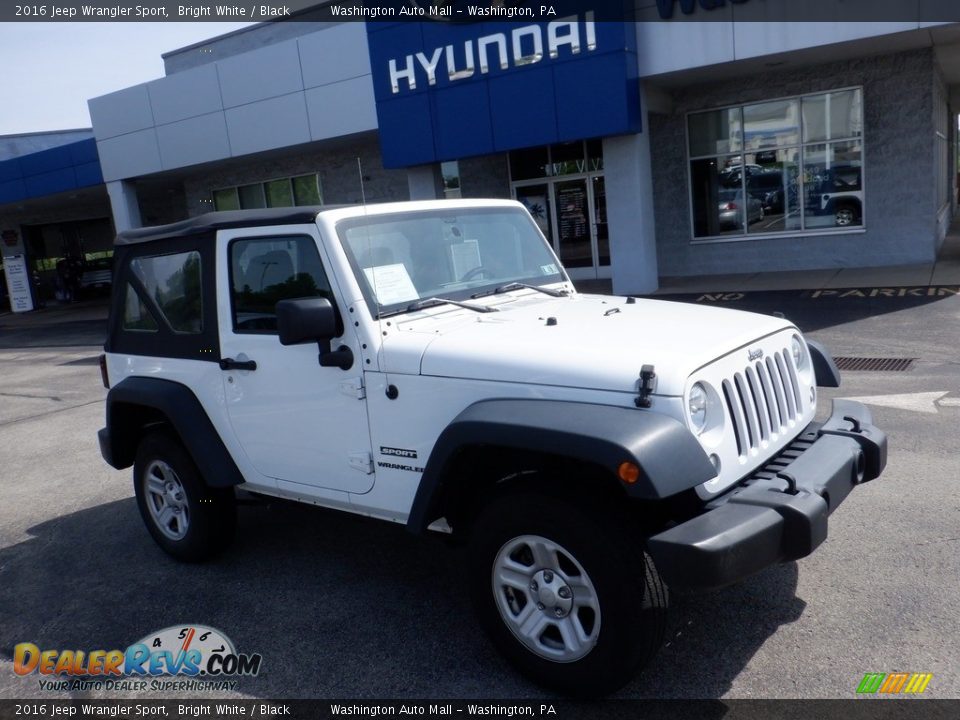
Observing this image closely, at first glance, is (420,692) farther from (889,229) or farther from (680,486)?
(889,229)

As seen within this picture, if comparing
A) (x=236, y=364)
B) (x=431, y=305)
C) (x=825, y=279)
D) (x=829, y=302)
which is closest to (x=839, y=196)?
(x=825, y=279)

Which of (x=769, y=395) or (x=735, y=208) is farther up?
(x=735, y=208)

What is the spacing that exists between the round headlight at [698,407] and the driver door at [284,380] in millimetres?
1479

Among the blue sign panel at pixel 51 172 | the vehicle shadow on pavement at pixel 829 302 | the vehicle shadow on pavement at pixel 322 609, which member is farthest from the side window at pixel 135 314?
the blue sign panel at pixel 51 172

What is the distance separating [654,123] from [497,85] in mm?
3451

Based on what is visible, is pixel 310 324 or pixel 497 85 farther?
pixel 497 85

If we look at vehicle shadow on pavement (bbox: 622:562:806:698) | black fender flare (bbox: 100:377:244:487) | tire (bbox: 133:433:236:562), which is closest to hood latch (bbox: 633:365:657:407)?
vehicle shadow on pavement (bbox: 622:562:806:698)

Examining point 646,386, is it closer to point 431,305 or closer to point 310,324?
point 431,305

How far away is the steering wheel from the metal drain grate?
5364 mm

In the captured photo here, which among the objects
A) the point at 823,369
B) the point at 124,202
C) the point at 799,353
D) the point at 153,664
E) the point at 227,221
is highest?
the point at 124,202

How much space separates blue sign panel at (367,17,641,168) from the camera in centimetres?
1400

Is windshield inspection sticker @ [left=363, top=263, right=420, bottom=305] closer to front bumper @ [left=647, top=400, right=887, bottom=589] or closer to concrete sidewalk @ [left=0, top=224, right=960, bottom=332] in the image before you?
front bumper @ [left=647, top=400, right=887, bottom=589]

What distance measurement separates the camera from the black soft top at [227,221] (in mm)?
4008

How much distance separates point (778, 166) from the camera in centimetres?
1559
